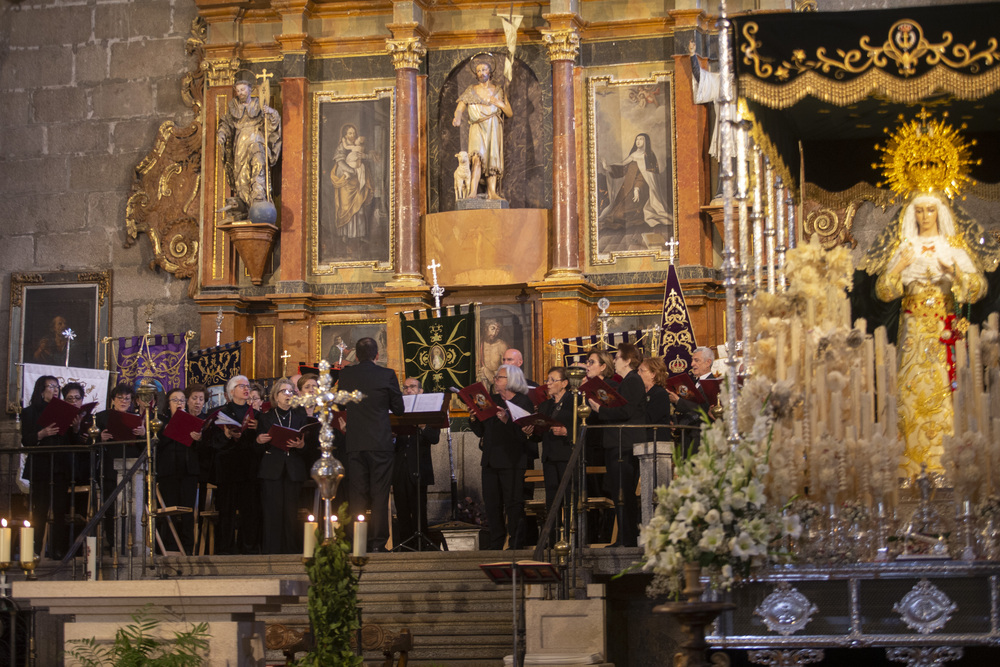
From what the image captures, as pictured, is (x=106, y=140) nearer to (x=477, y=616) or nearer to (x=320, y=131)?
(x=320, y=131)

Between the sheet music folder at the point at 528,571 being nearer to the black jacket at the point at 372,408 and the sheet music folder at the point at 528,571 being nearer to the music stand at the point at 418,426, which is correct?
the black jacket at the point at 372,408

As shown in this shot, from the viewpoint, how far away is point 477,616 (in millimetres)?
9227

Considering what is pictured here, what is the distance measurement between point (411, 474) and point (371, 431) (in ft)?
4.55

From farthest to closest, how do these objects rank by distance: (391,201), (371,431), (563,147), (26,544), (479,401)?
1. (391,201)
2. (563,147)
3. (479,401)
4. (371,431)
5. (26,544)

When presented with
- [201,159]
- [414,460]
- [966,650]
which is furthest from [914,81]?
[201,159]

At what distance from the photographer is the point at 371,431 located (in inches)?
400

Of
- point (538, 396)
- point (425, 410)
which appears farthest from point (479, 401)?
point (538, 396)

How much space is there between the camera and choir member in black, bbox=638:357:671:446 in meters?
10.0

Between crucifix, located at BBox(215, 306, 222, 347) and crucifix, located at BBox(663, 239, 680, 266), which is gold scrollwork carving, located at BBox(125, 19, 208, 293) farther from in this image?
crucifix, located at BBox(663, 239, 680, 266)

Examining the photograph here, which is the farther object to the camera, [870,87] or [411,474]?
[411,474]

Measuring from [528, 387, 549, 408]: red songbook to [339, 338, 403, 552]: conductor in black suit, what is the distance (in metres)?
1.36

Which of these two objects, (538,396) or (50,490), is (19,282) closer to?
(50,490)

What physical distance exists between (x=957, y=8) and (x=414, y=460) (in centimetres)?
577

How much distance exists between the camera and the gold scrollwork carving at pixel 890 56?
328 inches
